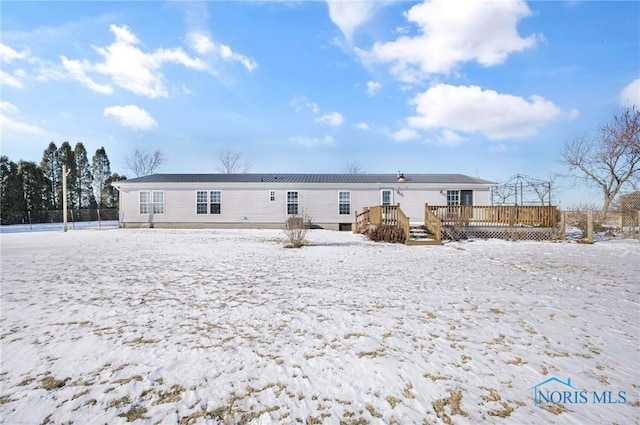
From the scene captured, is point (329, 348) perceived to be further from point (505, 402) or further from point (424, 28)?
point (424, 28)

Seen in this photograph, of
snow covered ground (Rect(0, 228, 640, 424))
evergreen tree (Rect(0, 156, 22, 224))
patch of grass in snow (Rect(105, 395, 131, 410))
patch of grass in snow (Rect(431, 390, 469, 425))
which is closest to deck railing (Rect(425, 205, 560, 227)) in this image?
snow covered ground (Rect(0, 228, 640, 424))

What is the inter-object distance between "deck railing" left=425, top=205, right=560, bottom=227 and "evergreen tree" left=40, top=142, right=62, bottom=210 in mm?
37733

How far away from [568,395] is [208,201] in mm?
19498

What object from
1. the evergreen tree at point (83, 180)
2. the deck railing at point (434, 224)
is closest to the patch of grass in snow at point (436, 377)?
the deck railing at point (434, 224)

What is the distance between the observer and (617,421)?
2.01m

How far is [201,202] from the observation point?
19.3 metres

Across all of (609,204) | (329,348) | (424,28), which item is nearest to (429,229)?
(424,28)

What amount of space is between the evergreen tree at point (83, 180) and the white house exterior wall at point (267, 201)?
70.5 ft

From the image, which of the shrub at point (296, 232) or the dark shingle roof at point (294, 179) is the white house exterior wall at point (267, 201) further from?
the shrub at point (296, 232)

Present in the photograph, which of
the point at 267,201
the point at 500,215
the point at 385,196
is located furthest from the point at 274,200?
the point at 500,215

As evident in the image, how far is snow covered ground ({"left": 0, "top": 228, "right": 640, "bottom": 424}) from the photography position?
2098 millimetres

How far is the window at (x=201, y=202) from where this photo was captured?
63.3ft

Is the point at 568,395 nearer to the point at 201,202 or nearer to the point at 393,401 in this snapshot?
the point at 393,401

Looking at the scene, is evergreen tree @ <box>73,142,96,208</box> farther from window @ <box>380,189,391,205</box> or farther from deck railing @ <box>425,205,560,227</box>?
deck railing @ <box>425,205,560,227</box>
